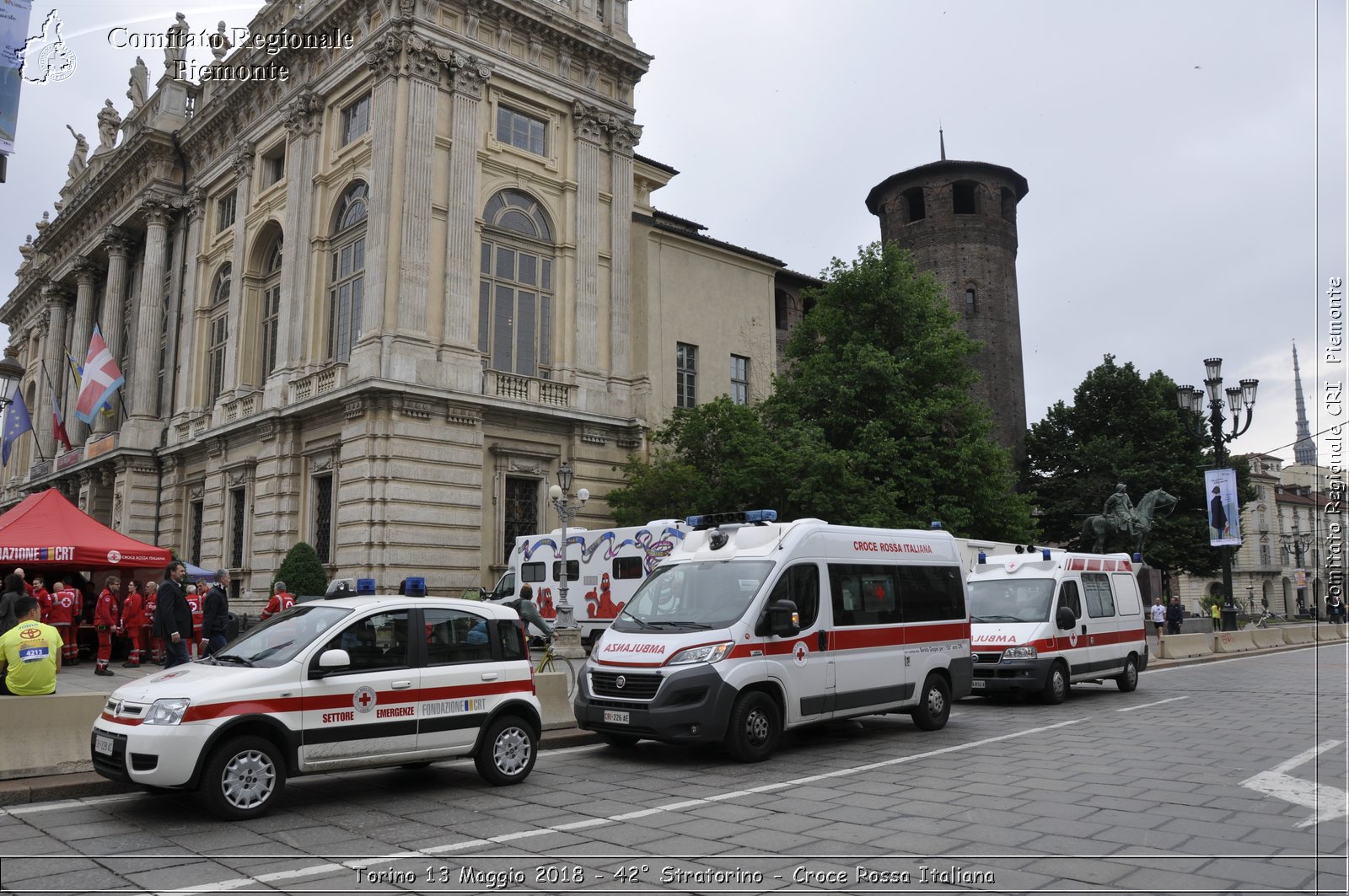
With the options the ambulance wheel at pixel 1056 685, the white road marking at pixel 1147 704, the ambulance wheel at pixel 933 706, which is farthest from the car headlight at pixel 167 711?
the white road marking at pixel 1147 704

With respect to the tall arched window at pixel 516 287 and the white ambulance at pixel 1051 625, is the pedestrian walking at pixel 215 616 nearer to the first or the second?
the white ambulance at pixel 1051 625

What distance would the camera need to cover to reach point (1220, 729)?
12.5m

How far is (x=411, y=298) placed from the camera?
25406 millimetres

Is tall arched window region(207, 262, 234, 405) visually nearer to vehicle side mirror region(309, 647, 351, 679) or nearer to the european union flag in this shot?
the european union flag

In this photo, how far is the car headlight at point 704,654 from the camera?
10.1 meters

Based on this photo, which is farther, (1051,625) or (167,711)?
(1051,625)

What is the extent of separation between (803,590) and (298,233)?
23879 mm

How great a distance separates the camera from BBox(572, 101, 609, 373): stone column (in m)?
29.5

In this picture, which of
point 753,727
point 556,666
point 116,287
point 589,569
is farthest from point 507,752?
point 116,287

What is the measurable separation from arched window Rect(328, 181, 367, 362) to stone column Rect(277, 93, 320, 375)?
2.19 ft

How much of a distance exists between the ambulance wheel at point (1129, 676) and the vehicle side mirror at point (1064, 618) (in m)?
3.07

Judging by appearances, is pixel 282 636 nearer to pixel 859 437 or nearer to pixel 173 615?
pixel 173 615

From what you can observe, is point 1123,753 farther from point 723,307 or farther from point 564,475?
point 723,307

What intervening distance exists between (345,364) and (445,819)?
2087 centimetres
